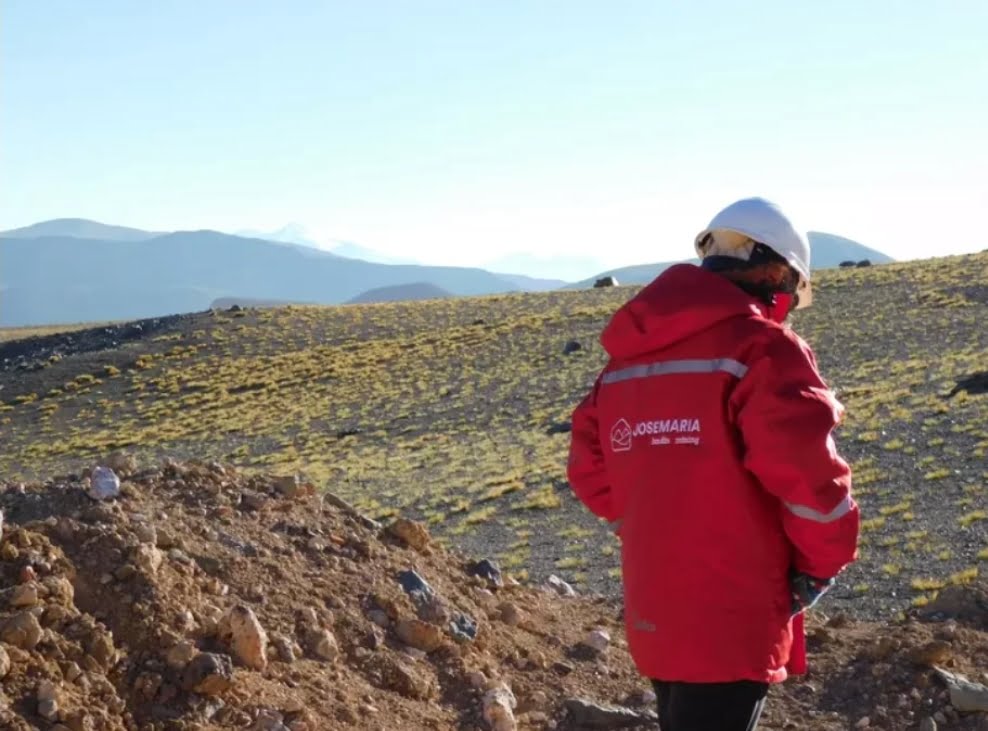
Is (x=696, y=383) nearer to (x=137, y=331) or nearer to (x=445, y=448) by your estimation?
(x=445, y=448)

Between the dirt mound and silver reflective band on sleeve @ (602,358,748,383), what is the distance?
7.22ft

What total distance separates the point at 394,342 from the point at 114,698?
160 feet

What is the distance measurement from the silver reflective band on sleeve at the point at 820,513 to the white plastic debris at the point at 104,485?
4.08m

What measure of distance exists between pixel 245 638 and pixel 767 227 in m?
2.92

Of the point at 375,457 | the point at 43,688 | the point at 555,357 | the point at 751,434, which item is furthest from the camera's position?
the point at 555,357

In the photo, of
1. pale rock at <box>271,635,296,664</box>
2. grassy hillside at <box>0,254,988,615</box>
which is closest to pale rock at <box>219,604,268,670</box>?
pale rock at <box>271,635,296,664</box>

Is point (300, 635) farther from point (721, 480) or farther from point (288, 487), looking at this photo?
point (721, 480)

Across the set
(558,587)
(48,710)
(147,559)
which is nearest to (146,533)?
(147,559)

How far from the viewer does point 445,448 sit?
83.7 ft

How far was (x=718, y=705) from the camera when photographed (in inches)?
109

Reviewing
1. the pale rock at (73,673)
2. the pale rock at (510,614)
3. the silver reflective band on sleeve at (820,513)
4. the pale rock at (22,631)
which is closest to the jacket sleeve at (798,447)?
the silver reflective band on sleeve at (820,513)

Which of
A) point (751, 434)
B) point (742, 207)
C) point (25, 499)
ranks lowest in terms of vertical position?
point (25, 499)

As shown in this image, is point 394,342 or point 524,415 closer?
point 524,415

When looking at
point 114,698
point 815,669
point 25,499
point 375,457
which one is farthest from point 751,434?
point 375,457
